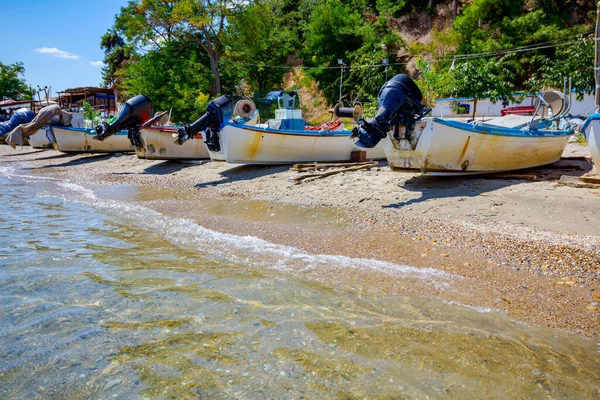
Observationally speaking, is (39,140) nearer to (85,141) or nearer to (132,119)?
(85,141)

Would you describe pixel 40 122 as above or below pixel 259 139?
above

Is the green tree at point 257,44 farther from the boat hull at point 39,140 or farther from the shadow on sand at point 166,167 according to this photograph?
the shadow on sand at point 166,167

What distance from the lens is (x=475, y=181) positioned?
372 inches

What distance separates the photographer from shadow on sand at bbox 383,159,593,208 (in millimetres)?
8594

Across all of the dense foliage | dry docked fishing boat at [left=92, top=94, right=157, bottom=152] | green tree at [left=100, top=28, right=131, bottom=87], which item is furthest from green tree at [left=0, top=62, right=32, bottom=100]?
dry docked fishing boat at [left=92, top=94, right=157, bottom=152]

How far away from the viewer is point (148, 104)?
666 inches

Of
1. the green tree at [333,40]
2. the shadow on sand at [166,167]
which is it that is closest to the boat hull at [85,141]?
the shadow on sand at [166,167]

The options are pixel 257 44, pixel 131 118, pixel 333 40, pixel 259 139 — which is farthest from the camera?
pixel 333 40

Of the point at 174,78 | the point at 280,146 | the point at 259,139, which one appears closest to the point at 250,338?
the point at 259,139

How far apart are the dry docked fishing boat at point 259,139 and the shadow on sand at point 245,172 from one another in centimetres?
29

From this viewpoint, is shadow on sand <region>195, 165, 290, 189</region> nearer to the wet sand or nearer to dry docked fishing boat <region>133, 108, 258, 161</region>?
the wet sand

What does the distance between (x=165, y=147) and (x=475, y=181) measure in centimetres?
1150

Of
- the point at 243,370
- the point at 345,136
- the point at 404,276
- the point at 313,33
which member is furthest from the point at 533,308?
the point at 313,33

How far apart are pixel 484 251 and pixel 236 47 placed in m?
24.4
